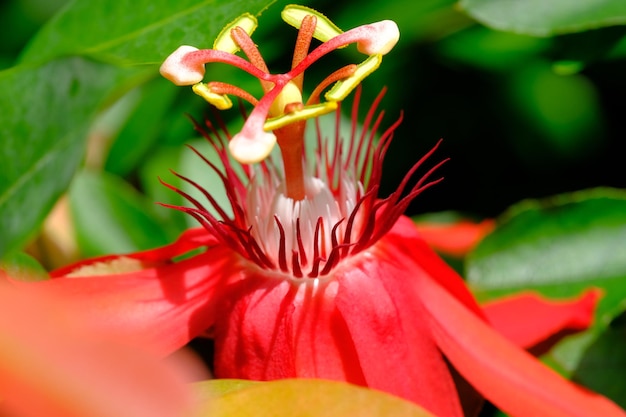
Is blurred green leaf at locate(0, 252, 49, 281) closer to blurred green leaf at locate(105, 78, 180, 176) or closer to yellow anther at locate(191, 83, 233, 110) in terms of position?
yellow anther at locate(191, 83, 233, 110)

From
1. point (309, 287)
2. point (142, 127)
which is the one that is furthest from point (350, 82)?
point (142, 127)

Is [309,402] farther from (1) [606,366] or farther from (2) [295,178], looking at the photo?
Answer: (1) [606,366]

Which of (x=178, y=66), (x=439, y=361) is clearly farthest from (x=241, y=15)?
(x=439, y=361)

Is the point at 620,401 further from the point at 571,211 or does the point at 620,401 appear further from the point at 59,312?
the point at 59,312

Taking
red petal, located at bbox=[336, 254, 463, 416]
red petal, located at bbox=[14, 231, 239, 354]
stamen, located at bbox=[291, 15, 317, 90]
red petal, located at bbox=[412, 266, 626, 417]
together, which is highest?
stamen, located at bbox=[291, 15, 317, 90]

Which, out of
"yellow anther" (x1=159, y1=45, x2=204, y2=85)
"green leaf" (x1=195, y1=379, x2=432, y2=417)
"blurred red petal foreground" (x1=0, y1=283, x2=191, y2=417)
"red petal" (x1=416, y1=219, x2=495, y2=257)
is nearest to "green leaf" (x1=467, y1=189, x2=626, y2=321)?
"red petal" (x1=416, y1=219, x2=495, y2=257)
